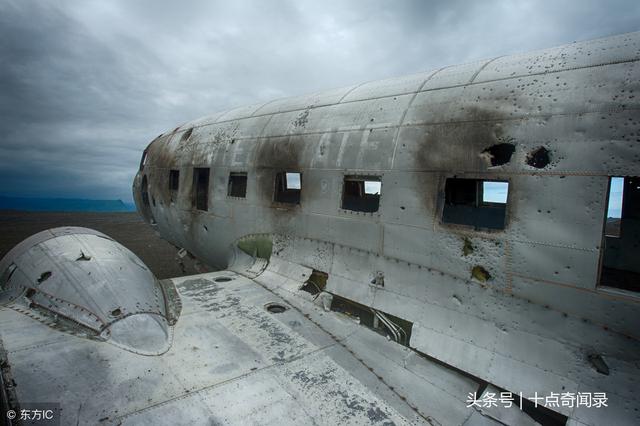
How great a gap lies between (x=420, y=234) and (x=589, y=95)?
279 centimetres

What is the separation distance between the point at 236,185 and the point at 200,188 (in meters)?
1.15

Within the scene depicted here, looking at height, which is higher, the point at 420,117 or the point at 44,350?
the point at 420,117

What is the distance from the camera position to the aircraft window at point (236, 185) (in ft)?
27.9

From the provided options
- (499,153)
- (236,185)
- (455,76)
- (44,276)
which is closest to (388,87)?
(455,76)

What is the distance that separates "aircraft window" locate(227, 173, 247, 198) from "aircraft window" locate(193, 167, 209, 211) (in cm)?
92

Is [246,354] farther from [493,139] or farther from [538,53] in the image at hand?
[538,53]

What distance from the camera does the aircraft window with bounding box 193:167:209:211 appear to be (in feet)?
32.3

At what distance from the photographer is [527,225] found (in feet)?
13.5

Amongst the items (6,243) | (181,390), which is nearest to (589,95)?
(181,390)

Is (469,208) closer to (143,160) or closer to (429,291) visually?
(429,291)

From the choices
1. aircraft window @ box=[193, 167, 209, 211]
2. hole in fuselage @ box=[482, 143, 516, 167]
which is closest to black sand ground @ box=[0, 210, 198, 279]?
aircraft window @ box=[193, 167, 209, 211]

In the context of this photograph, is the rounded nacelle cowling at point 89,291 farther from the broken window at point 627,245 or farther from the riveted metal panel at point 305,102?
the broken window at point 627,245

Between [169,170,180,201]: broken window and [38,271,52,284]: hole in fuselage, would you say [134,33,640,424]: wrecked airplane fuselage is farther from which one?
[169,170,180,201]: broken window

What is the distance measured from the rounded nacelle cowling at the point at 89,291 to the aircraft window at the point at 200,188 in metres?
3.26
